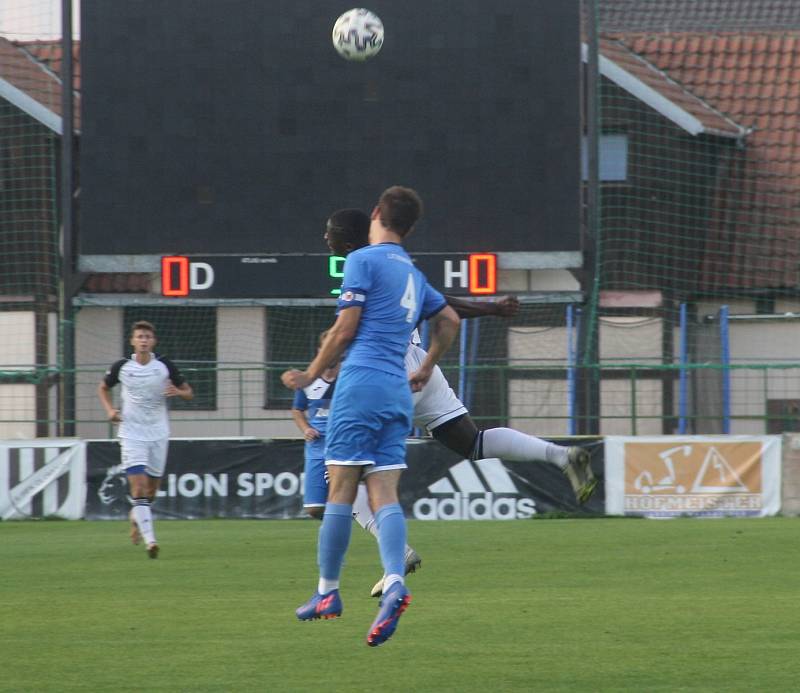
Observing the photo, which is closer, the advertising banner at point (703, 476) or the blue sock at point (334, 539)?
the blue sock at point (334, 539)

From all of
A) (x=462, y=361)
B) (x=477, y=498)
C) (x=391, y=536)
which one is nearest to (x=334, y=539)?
(x=391, y=536)

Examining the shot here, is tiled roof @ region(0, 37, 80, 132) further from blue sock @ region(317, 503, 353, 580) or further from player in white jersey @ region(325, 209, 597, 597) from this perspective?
blue sock @ region(317, 503, 353, 580)

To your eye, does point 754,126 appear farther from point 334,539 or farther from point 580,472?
point 334,539

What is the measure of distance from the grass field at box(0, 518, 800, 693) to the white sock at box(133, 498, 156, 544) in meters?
0.19

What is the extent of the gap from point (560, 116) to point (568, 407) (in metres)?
3.45

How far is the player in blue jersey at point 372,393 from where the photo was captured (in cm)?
604

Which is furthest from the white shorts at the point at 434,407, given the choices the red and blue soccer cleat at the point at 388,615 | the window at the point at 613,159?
the window at the point at 613,159

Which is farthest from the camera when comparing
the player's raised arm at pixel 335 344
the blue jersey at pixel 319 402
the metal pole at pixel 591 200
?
the metal pole at pixel 591 200

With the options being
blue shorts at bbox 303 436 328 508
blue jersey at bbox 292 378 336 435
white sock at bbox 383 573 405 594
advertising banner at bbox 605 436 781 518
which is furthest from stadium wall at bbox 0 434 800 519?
white sock at bbox 383 573 405 594

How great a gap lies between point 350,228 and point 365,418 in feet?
3.86

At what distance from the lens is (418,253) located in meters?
16.1

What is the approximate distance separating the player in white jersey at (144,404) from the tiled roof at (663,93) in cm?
1348

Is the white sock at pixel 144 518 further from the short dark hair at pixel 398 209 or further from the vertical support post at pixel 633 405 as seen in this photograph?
the vertical support post at pixel 633 405

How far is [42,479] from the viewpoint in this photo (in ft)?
53.5
